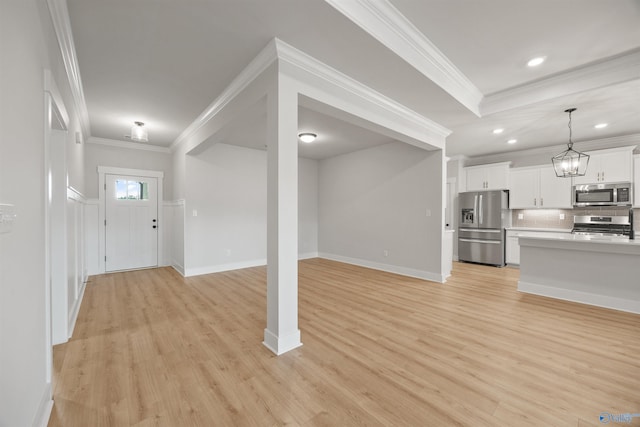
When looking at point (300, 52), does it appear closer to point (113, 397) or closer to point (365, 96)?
point (365, 96)

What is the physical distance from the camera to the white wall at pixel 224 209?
202 inches

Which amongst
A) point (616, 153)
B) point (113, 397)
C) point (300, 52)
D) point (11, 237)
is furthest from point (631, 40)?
point (113, 397)

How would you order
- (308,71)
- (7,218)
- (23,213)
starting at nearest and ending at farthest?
(7,218) → (23,213) → (308,71)

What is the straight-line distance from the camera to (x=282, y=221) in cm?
237

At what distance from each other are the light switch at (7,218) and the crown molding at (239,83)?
2.05 m

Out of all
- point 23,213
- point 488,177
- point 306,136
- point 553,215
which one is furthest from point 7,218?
point 553,215

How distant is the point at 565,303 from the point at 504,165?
3611 millimetres

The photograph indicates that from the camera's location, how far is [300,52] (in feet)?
7.88

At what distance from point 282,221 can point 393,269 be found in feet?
12.4

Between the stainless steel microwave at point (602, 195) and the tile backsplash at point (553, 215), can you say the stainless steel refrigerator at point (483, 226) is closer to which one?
the tile backsplash at point (553, 215)

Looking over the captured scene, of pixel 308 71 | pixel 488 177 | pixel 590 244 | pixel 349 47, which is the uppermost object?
pixel 349 47

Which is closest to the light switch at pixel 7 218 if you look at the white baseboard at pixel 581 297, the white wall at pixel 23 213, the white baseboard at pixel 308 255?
the white wall at pixel 23 213

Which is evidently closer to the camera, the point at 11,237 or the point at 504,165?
the point at 11,237

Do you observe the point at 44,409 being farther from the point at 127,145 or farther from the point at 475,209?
the point at 475,209
